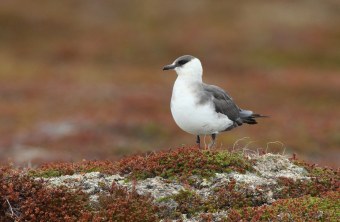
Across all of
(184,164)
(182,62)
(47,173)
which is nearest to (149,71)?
(182,62)

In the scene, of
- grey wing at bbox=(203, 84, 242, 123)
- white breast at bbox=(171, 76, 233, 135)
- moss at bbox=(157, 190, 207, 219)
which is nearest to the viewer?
moss at bbox=(157, 190, 207, 219)

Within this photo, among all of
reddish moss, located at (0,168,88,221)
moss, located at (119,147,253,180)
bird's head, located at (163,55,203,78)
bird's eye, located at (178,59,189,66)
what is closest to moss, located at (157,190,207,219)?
moss, located at (119,147,253,180)

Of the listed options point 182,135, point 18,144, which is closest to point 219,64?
point 182,135

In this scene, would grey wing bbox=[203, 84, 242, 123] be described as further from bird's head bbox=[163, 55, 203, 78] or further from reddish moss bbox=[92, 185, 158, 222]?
reddish moss bbox=[92, 185, 158, 222]

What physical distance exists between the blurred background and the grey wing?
1139 centimetres

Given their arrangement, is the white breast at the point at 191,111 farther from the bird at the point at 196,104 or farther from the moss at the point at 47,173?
the moss at the point at 47,173

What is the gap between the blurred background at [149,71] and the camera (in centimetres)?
2847

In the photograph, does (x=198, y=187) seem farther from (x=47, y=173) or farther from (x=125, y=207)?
(x=47, y=173)

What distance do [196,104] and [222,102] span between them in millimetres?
927

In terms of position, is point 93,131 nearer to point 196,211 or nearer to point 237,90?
point 237,90

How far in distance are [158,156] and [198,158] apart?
0.68 meters

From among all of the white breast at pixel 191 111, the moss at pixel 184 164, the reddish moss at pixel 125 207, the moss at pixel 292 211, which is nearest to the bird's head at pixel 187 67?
the white breast at pixel 191 111

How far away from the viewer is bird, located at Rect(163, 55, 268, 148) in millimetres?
12039

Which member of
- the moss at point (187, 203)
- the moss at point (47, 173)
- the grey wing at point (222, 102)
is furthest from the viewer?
the grey wing at point (222, 102)
